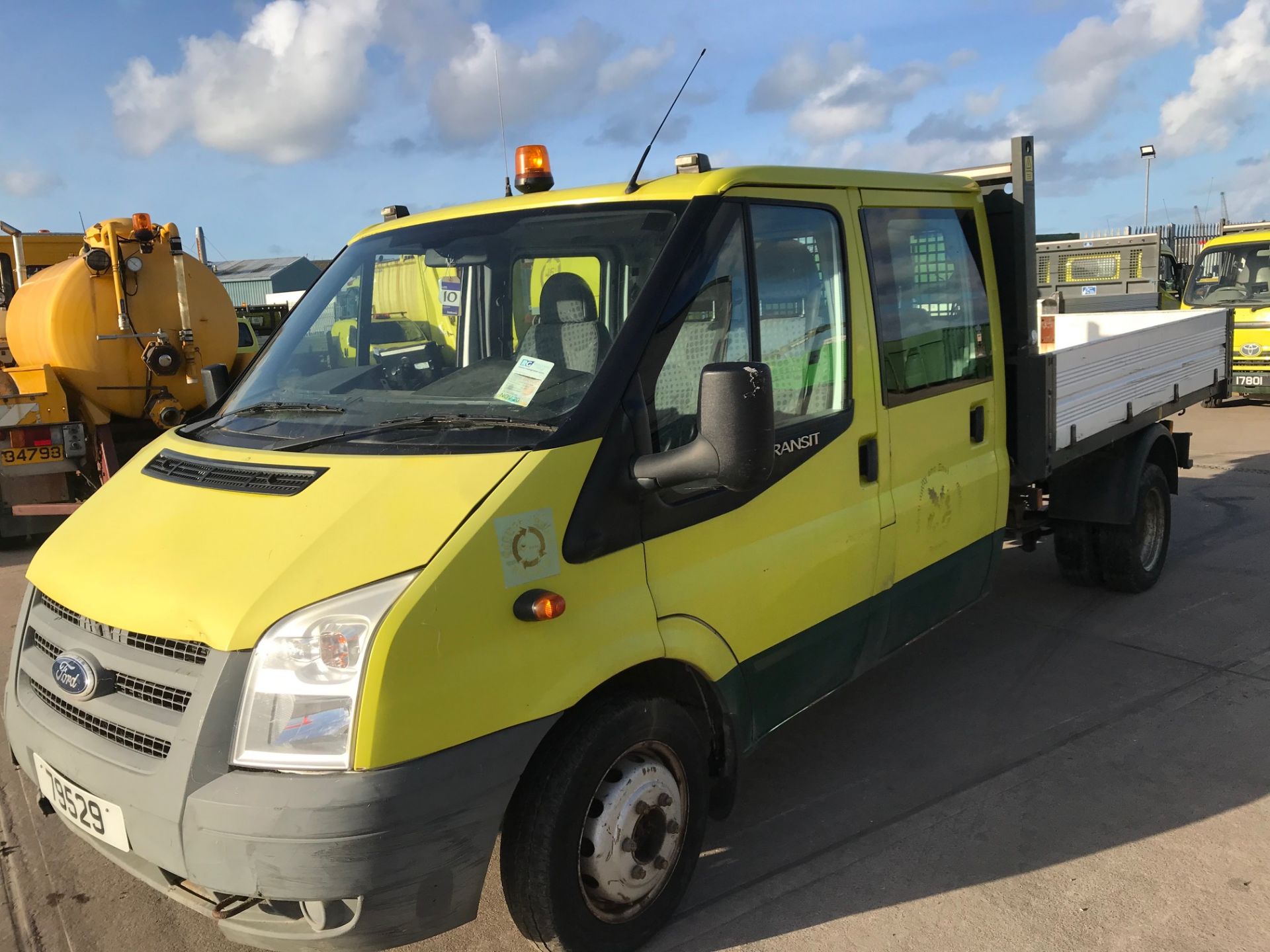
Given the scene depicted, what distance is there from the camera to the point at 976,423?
430cm

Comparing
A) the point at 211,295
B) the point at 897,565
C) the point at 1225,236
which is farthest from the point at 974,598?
the point at 1225,236

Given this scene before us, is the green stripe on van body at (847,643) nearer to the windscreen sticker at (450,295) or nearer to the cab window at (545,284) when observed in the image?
the cab window at (545,284)

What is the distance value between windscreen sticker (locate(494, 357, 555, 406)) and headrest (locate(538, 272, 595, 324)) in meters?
0.18

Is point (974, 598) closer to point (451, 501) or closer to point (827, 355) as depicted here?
point (827, 355)

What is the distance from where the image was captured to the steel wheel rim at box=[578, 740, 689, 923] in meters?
2.73

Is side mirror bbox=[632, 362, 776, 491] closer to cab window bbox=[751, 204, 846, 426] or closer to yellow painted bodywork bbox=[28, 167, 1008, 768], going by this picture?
yellow painted bodywork bbox=[28, 167, 1008, 768]

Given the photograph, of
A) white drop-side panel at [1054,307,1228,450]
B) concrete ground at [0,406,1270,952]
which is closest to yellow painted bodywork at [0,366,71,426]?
concrete ground at [0,406,1270,952]

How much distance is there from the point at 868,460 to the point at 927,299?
0.83 metres

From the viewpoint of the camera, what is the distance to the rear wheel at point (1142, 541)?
580 cm

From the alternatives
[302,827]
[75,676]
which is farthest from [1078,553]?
[75,676]

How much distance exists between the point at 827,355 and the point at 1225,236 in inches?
563

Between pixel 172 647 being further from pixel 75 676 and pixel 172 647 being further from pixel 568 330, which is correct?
pixel 568 330

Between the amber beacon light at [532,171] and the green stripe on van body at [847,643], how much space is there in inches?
73.5

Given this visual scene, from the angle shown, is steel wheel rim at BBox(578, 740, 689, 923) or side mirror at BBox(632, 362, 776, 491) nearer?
side mirror at BBox(632, 362, 776, 491)
